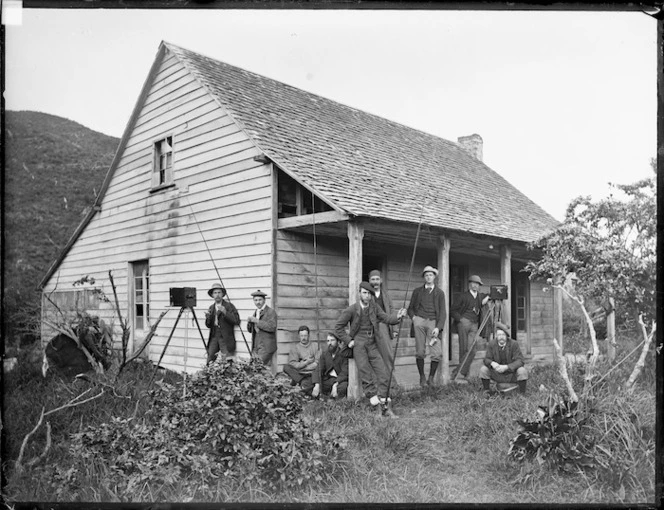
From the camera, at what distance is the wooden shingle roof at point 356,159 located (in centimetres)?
886

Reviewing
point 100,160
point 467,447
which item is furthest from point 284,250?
point 100,160

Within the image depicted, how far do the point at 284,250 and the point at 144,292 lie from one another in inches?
154

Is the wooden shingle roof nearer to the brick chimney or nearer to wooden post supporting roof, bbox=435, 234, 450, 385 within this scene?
wooden post supporting roof, bbox=435, 234, 450, 385

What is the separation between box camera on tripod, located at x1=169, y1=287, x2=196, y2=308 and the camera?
7.07 m

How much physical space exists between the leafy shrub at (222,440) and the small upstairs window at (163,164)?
21.1ft

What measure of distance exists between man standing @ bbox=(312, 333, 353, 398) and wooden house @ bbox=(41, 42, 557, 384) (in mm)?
837

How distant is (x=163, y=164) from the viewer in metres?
11.0

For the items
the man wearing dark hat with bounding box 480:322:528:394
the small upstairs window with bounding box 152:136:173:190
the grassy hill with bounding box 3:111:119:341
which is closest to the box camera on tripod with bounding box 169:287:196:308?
the small upstairs window with bounding box 152:136:173:190

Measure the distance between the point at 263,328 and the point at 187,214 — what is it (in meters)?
3.07

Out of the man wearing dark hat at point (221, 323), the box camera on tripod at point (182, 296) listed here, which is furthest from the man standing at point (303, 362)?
the box camera on tripod at point (182, 296)

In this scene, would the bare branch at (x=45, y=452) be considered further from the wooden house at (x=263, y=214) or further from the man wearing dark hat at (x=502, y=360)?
the man wearing dark hat at (x=502, y=360)

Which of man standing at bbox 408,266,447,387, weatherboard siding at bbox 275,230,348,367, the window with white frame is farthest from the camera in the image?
the window with white frame

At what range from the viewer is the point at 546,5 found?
180 inches

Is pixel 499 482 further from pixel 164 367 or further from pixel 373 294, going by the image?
pixel 164 367
